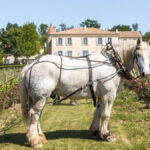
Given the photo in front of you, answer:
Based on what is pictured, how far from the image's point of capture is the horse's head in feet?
17.4

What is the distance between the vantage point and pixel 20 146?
215 inches

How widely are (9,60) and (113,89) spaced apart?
278 ft

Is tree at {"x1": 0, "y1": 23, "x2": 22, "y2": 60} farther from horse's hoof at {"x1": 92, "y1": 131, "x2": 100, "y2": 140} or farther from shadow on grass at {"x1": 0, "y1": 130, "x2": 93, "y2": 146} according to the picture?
horse's hoof at {"x1": 92, "y1": 131, "x2": 100, "y2": 140}

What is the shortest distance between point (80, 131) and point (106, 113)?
139 cm

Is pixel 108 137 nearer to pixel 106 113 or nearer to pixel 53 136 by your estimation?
pixel 106 113

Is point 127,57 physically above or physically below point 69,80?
above

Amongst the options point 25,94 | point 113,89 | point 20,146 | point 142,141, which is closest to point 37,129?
point 20,146

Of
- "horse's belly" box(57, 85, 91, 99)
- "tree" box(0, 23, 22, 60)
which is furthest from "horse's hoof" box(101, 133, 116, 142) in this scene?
"tree" box(0, 23, 22, 60)

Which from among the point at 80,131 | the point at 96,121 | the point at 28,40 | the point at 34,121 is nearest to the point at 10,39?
the point at 28,40

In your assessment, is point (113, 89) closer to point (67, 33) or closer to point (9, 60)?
point (67, 33)

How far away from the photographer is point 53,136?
620 centimetres

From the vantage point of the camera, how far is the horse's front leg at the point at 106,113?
18.1 ft

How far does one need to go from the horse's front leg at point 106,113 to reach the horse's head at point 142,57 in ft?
2.90

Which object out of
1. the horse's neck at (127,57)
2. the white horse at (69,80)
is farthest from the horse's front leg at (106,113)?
the horse's neck at (127,57)
